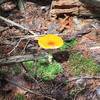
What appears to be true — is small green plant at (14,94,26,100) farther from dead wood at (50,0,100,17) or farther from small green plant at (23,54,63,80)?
dead wood at (50,0,100,17)

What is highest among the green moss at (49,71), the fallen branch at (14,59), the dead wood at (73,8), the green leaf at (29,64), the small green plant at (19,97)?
the dead wood at (73,8)

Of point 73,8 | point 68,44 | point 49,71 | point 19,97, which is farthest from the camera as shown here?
point 73,8

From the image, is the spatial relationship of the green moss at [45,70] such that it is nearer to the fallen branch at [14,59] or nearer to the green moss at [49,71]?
the green moss at [49,71]

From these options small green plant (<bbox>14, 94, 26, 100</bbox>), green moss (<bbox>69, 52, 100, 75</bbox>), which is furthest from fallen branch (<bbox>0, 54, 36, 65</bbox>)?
green moss (<bbox>69, 52, 100, 75</bbox>)

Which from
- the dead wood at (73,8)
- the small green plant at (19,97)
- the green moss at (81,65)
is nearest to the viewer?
the small green plant at (19,97)

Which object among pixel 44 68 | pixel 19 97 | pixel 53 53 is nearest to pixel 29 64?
pixel 44 68

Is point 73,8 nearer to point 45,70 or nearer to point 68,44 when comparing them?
point 68,44

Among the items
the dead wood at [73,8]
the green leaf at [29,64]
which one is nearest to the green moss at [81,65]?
the green leaf at [29,64]

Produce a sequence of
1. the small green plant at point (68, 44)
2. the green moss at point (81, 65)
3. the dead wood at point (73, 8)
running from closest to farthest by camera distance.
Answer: the green moss at point (81, 65), the small green plant at point (68, 44), the dead wood at point (73, 8)

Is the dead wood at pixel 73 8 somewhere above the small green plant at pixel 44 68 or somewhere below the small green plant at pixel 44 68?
above

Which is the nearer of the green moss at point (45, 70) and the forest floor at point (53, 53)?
the forest floor at point (53, 53)
